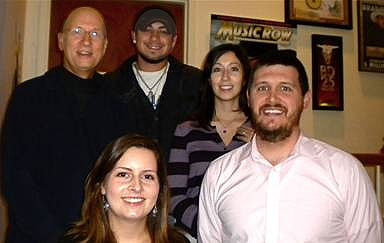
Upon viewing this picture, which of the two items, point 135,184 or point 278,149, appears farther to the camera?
point 278,149

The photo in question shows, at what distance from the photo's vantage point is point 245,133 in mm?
1897

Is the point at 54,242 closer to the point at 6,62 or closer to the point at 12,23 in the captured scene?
the point at 6,62

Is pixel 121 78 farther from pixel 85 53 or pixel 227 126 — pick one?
pixel 227 126

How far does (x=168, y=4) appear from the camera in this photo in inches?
135

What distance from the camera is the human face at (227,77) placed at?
1.93 metres

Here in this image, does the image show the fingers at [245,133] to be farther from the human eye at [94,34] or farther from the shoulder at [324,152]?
the human eye at [94,34]

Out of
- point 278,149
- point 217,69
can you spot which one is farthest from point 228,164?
point 217,69

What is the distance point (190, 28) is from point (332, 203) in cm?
222

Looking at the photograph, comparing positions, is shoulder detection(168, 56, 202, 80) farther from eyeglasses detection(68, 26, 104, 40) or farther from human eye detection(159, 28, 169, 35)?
eyeglasses detection(68, 26, 104, 40)

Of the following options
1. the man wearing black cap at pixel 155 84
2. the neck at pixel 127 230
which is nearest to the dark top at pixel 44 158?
the neck at pixel 127 230

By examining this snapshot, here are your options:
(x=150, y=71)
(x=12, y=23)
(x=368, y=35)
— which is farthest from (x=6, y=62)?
(x=368, y=35)

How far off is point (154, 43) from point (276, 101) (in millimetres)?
821

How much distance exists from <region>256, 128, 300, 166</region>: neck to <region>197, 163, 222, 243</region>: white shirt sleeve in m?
0.23

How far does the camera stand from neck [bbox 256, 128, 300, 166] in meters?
1.62
